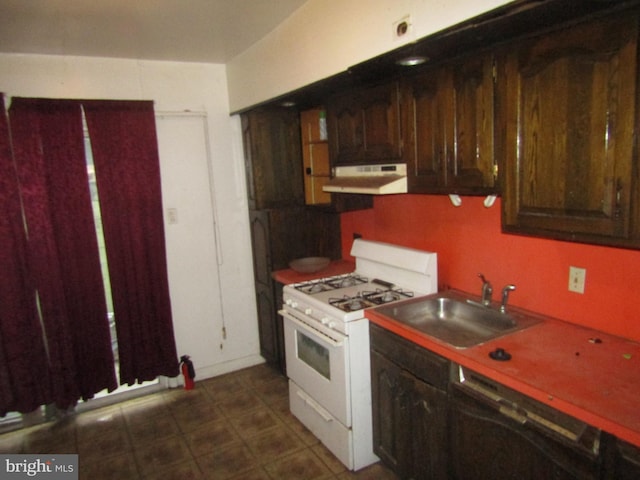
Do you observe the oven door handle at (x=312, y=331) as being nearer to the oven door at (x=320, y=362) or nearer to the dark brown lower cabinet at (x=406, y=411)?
the oven door at (x=320, y=362)

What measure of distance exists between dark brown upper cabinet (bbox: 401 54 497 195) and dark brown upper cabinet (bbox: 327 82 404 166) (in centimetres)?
9

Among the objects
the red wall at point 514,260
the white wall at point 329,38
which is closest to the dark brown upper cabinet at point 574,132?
the white wall at point 329,38

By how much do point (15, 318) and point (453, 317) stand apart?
111 inches

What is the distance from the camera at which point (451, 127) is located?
2002mm

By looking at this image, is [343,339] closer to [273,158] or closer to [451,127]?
[451,127]

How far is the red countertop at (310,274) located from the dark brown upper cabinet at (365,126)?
84 cm

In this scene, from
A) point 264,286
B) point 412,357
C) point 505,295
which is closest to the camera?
point 412,357

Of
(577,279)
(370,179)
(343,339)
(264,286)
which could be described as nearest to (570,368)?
(577,279)

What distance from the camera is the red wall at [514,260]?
1.81 metres

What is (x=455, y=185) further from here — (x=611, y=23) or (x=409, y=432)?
(x=409, y=432)

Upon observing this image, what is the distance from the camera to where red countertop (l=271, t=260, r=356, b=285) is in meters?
3.20

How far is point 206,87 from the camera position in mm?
3578

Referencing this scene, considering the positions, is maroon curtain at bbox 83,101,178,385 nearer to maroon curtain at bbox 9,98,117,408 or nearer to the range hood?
maroon curtain at bbox 9,98,117,408

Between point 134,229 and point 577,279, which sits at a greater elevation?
point 134,229
